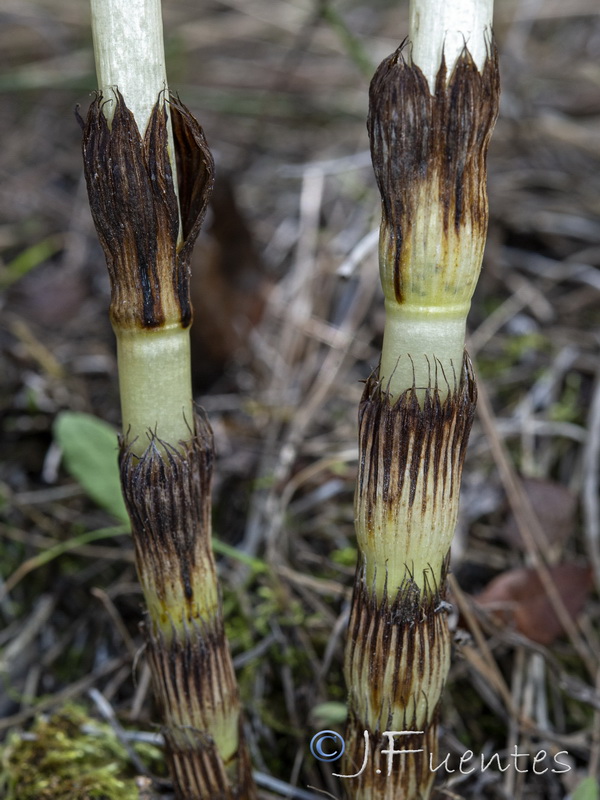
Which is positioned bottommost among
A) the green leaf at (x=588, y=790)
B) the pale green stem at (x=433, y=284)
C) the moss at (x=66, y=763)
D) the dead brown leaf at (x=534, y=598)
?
the moss at (x=66, y=763)

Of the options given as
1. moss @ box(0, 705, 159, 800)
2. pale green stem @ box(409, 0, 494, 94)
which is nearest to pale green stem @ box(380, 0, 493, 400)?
pale green stem @ box(409, 0, 494, 94)

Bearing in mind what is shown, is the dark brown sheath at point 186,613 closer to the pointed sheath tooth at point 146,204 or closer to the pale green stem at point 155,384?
the pale green stem at point 155,384

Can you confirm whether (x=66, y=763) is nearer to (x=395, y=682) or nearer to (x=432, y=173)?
(x=395, y=682)

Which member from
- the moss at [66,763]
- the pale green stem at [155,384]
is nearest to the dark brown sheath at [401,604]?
the pale green stem at [155,384]

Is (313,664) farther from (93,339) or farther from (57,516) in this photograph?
(93,339)

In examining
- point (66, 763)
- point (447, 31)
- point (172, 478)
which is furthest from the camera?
point (66, 763)

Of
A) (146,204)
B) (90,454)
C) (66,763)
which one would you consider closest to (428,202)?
(146,204)
